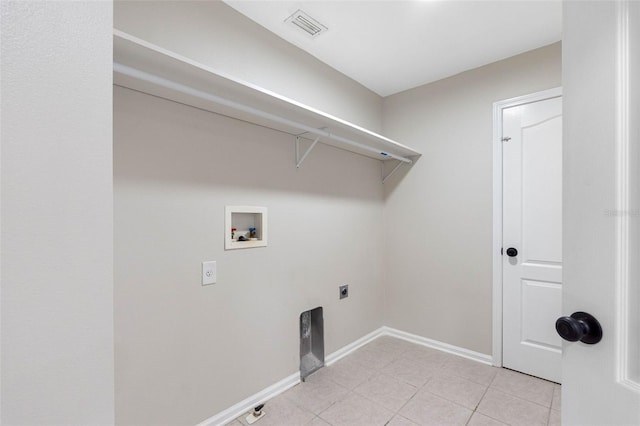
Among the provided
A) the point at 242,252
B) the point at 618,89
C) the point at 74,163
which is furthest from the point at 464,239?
the point at 74,163

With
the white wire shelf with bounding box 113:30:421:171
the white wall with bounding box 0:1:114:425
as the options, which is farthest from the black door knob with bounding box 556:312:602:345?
the white wire shelf with bounding box 113:30:421:171

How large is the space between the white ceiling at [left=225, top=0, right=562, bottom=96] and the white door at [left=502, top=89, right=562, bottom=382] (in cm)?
51

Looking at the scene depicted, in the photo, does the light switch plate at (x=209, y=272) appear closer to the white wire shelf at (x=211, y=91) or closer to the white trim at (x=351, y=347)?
the white wire shelf at (x=211, y=91)

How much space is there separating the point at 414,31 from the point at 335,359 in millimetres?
2640

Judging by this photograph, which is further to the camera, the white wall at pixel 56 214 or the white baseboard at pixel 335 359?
the white baseboard at pixel 335 359

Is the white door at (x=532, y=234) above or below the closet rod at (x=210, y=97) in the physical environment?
below

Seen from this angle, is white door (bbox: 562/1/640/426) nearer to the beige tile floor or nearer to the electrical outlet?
the beige tile floor

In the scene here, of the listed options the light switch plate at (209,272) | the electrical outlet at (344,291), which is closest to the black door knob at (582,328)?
the light switch plate at (209,272)

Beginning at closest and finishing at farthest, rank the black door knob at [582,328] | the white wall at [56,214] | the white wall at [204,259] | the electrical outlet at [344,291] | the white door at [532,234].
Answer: the white wall at [56,214]
the black door knob at [582,328]
the white wall at [204,259]
the white door at [532,234]
the electrical outlet at [344,291]

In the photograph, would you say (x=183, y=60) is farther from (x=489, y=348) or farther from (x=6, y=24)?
(x=489, y=348)

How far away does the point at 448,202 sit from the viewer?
8.79ft

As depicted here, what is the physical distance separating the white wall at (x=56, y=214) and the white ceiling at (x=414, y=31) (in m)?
1.52

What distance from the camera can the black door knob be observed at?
626 millimetres

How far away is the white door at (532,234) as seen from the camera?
2162 mm
